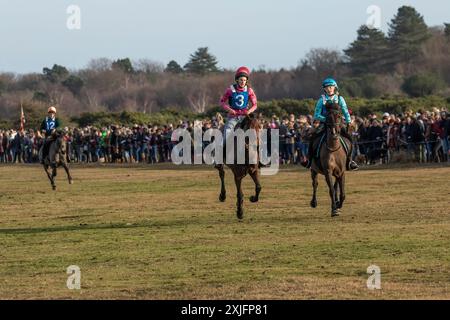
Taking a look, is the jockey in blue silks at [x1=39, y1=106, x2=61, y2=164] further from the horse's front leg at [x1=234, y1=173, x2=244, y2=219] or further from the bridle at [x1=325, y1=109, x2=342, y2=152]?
the bridle at [x1=325, y1=109, x2=342, y2=152]

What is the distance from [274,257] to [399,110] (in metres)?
42.4

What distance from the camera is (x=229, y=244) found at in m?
18.1

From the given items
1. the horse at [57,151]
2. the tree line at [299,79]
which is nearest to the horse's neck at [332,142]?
the horse at [57,151]

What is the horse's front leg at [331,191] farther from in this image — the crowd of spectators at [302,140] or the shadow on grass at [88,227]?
the crowd of spectators at [302,140]

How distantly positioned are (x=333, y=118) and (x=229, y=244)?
15.6 feet

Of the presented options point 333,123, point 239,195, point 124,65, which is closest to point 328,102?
point 333,123

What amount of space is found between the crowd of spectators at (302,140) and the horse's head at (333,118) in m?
3.16

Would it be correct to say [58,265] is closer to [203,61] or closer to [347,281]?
[347,281]

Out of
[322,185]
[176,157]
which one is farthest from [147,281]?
[176,157]

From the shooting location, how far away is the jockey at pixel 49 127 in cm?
3609

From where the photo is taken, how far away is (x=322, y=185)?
33.0 meters

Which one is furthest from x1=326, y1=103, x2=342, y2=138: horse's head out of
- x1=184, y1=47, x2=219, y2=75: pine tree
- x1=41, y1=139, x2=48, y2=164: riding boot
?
x1=184, y1=47, x2=219, y2=75: pine tree

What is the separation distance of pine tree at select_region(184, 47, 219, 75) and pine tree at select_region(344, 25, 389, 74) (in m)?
29.9

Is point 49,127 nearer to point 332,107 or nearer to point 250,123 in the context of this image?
point 250,123
